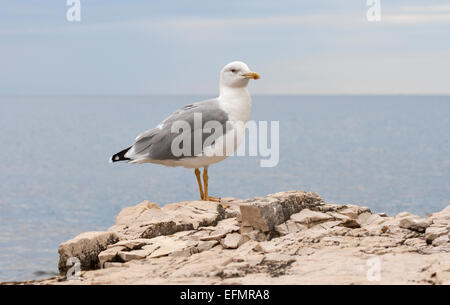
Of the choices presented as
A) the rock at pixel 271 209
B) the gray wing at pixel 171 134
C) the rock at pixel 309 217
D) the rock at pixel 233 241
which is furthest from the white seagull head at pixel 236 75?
the rock at pixel 233 241

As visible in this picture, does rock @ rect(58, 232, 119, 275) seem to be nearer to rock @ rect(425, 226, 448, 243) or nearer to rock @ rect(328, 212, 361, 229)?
rock @ rect(328, 212, 361, 229)

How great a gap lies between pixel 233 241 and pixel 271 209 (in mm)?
816

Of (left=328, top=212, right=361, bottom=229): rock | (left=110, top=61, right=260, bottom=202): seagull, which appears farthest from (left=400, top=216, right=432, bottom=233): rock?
(left=110, top=61, right=260, bottom=202): seagull

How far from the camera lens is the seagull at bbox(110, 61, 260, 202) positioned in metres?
11.3

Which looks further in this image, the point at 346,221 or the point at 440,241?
the point at 346,221

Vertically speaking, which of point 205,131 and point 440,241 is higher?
point 205,131

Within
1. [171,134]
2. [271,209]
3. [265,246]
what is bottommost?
[265,246]

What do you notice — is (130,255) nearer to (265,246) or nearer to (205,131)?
(265,246)

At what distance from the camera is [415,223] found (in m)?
9.55

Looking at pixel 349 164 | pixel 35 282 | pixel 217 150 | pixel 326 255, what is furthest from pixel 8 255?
pixel 349 164

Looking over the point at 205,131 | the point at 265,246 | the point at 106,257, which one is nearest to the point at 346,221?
the point at 265,246

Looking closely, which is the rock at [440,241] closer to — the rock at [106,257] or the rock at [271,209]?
the rock at [271,209]

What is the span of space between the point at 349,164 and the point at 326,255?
42970mm
